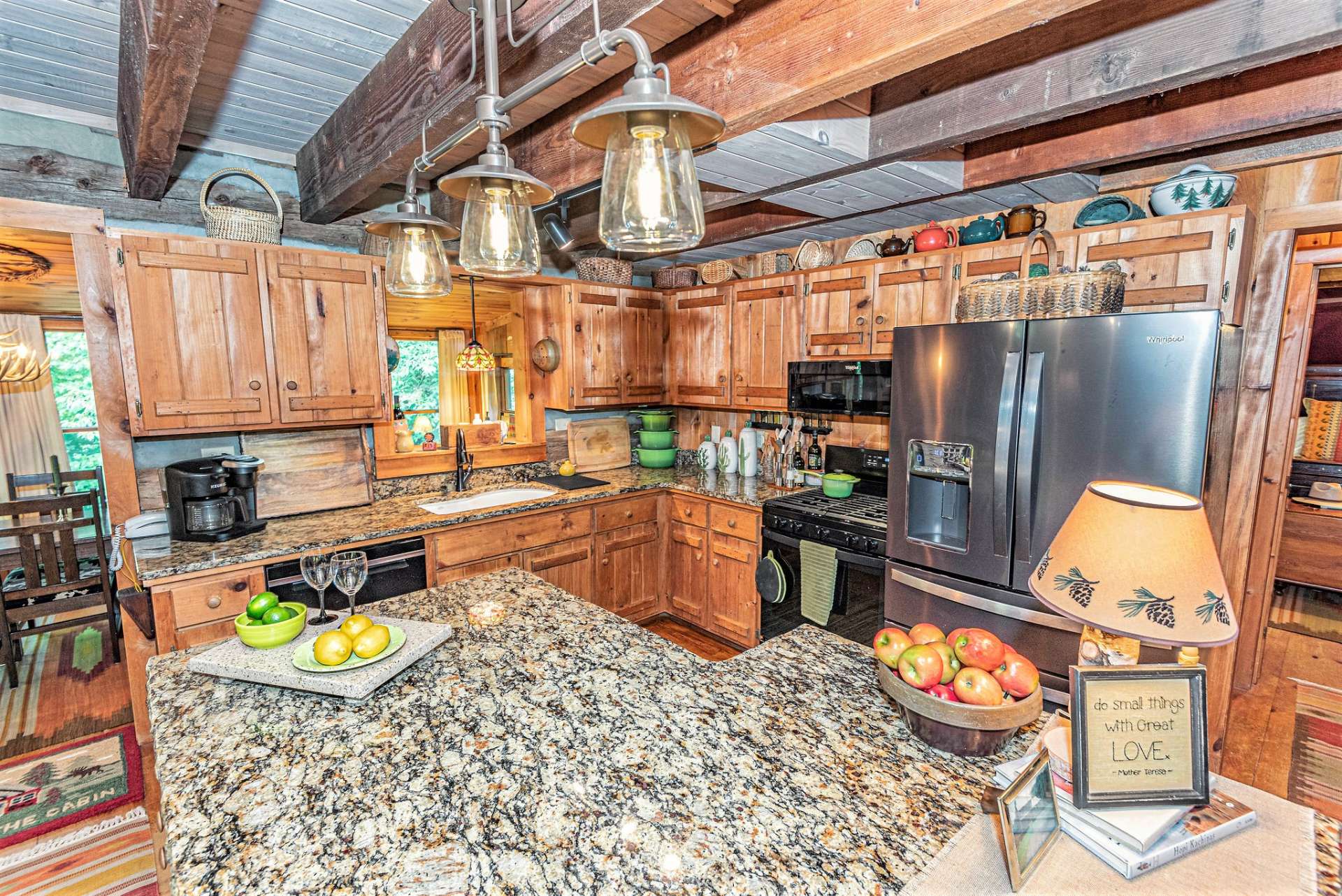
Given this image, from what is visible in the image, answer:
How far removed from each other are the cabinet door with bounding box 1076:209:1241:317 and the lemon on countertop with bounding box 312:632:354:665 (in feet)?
9.05

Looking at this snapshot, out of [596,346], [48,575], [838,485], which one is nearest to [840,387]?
[838,485]

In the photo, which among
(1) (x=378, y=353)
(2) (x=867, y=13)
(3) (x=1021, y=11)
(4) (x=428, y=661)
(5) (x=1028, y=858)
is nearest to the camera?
(5) (x=1028, y=858)

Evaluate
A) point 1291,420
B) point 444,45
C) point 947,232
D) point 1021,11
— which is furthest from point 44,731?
point 1291,420

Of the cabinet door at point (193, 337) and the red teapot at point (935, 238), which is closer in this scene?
the cabinet door at point (193, 337)

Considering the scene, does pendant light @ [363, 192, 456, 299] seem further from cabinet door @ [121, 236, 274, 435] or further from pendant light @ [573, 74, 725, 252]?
cabinet door @ [121, 236, 274, 435]

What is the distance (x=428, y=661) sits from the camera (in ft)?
4.70

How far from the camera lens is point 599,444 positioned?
4.12 meters

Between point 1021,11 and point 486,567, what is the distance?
9.45 feet

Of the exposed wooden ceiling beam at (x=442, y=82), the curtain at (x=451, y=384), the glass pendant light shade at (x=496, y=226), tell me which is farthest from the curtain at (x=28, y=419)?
the glass pendant light shade at (x=496, y=226)

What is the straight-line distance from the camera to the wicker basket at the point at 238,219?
2455 millimetres

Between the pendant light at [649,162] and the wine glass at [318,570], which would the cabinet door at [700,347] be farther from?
the pendant light at [649,162]

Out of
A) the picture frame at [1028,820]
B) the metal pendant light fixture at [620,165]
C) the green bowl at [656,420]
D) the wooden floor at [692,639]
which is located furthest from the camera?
the green bowl at [656,420]

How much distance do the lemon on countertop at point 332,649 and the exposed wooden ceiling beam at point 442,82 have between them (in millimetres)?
1352

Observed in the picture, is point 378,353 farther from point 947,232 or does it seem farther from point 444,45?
point 947,232
